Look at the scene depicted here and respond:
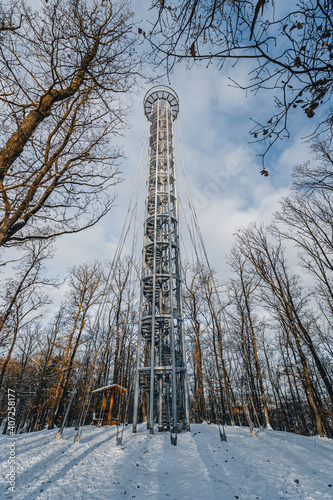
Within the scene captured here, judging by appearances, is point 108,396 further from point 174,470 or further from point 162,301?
point 174,470

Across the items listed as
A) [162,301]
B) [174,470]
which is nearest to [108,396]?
[162,301]

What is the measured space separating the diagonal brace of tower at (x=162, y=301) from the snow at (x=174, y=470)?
169 cm

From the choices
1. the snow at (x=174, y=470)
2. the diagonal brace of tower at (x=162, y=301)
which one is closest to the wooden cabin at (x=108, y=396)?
the diagonal brace of tower at (x=162, y=301)

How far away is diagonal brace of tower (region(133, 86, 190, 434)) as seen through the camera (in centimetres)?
967

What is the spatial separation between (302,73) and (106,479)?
8062mm

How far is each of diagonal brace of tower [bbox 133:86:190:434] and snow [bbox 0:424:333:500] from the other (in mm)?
1694

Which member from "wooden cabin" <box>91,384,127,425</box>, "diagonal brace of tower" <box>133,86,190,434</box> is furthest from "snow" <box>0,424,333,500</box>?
"wooden cabin" <box>91,384,127,425</box>

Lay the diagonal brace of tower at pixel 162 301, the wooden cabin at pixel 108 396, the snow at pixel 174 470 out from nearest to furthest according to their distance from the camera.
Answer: the snow at pixel 174 470 → the diagonal brace of tower at pixel 162 301 → the wooden cabin at pixel 108 396

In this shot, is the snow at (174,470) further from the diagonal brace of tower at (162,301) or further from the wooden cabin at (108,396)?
the wooden cabin at (108,396)

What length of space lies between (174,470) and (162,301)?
7.39 meters

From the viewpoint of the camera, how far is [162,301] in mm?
12359

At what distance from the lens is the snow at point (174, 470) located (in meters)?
4.39

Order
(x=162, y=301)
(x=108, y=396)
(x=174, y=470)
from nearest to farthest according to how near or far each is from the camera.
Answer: (x=174, y=470)
(x=162, y=301)
(x=108, y=396)

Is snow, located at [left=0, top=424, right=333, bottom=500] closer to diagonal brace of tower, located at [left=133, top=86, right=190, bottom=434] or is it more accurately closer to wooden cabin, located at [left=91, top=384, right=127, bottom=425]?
diagonal brace of tower, located at [left=133, top=86, right=190, bottom=434]
